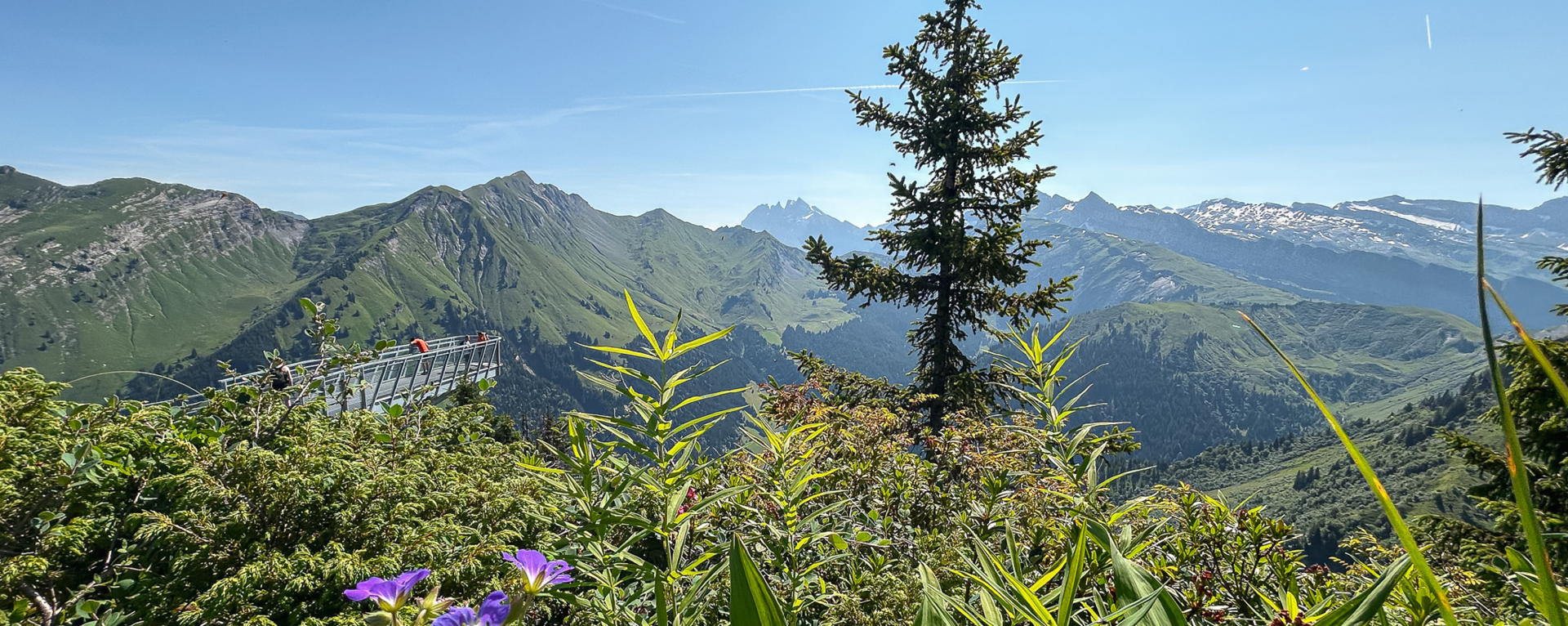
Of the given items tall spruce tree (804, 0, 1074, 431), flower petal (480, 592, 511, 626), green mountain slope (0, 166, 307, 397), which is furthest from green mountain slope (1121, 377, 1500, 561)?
green mountain slope (0, 166, 307, 397)

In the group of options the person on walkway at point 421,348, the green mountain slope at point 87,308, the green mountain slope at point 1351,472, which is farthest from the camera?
the green mountain slope at point 87,308

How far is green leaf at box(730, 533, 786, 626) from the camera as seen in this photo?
768 mm

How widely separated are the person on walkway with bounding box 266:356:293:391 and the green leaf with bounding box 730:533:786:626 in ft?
13.5

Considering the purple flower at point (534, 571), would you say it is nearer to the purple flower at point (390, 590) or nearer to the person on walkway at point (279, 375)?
the purple flower at point (390, 590)

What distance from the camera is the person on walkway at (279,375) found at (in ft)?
12.5

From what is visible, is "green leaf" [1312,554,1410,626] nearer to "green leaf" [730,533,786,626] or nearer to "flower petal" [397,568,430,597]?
"green leaf" [730,533,786,626]

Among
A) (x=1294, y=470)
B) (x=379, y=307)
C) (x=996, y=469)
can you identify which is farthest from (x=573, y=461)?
(x=379, y=307)

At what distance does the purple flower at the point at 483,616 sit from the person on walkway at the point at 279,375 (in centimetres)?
357

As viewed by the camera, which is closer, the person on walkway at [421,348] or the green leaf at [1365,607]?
the green leaf at [1365,607]

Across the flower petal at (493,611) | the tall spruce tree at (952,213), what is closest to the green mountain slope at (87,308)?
the tall spruce tree at (952,213)

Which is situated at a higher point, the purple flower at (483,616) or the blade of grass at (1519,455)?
the blade of grass at (1519,455)

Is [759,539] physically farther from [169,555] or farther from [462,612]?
[169,555]

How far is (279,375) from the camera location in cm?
410

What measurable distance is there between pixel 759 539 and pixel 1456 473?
155957 mm
